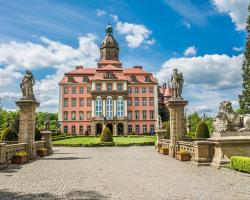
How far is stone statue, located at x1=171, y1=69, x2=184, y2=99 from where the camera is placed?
19859mm

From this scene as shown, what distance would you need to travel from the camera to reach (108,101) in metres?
70.3

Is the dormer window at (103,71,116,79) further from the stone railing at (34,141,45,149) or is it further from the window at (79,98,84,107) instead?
the stone railing at (34,141,45,149)

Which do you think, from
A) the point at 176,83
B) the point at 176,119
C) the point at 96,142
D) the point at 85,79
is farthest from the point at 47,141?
the point at 85,79

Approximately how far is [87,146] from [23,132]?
625 inches

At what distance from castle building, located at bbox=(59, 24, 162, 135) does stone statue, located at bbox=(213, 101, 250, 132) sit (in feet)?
179

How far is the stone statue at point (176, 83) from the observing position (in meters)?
19.9

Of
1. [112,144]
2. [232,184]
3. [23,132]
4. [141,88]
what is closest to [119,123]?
[141,88]

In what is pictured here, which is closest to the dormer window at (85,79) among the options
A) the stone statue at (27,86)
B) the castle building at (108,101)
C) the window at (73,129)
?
the castle building at (108,101)

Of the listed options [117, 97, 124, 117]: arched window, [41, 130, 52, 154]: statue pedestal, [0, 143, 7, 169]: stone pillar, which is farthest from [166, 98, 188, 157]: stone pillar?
[117, 97, 124, 117]: arched window

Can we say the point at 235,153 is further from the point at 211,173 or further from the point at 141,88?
the point at 141,88

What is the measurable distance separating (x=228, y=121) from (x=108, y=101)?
56.7m

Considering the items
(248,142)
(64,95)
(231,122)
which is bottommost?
(248,142)

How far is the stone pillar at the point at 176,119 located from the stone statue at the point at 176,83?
22.0 inches

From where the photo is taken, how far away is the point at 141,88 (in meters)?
72.8
